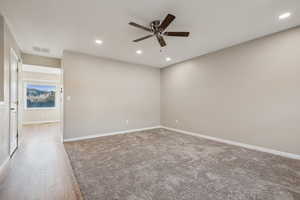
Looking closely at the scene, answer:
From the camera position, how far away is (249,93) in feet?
10.6

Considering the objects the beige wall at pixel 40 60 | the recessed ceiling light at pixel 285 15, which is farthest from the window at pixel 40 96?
the recessed ceiling light at pixel 285 15

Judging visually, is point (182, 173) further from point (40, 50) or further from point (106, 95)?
point (40, 50)

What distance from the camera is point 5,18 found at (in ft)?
7.67

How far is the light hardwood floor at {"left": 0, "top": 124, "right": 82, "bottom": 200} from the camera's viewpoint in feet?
5.40

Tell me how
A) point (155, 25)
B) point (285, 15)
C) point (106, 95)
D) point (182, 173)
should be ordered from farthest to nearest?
point (106, 95) < point (155, 25) < point (285, 15) < point (182, 173)

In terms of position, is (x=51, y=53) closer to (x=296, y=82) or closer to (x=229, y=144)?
(x=229, y=144)

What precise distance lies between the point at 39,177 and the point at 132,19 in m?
3.01

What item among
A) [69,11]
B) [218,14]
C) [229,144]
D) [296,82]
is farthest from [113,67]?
[296,82]

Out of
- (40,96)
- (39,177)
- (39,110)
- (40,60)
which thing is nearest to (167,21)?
(39,177)

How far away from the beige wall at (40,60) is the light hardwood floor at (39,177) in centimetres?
266

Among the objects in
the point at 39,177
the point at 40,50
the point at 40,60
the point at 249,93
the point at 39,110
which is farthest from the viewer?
the point at 39,110

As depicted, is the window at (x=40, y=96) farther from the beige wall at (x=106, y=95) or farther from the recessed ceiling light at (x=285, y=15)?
the recessed ceiling light at (x=285, y=15)

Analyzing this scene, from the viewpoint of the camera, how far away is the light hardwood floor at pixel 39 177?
1646 mm

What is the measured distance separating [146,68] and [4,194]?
4807 mm
